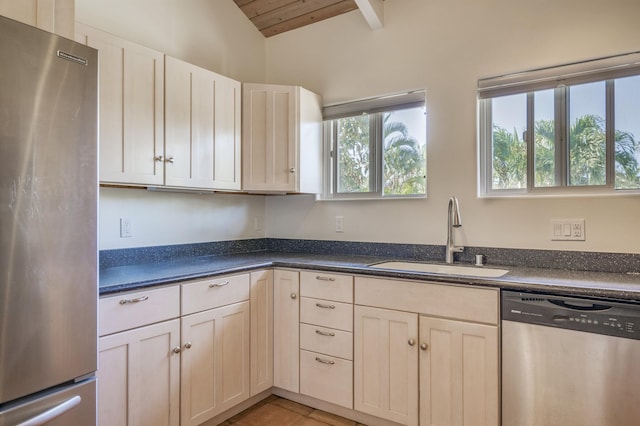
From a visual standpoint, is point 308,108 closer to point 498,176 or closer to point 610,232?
point 498,176

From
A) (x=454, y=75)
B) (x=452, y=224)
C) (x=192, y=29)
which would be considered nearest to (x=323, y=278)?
(x=452, y=224)

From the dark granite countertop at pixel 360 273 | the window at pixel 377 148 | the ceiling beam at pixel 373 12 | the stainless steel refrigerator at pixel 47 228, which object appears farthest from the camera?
the window at pixel 377 148

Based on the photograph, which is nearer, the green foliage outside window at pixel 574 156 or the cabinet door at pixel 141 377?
the cabinet door at pixel 141 377

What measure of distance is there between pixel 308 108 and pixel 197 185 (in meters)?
1.00

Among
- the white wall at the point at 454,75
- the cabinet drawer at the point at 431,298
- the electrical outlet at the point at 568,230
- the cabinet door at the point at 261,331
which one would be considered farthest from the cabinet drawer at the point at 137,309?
the electrical outlet at the point at 568,230

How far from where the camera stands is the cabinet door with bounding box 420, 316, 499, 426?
177 cm

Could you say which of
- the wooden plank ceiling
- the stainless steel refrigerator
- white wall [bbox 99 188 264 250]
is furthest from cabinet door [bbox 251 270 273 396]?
the wooden plank ceiling

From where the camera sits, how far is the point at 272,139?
2.73 m

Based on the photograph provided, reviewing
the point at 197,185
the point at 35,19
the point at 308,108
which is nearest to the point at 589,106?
the point at 308,108

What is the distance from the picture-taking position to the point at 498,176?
2387 mm

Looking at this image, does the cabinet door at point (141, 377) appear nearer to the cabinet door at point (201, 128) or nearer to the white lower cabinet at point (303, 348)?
the white lower cabinet at point (303, 348)

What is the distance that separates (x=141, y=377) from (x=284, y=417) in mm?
919

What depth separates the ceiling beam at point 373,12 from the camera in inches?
101

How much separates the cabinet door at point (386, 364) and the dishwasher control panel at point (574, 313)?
0.48 m
